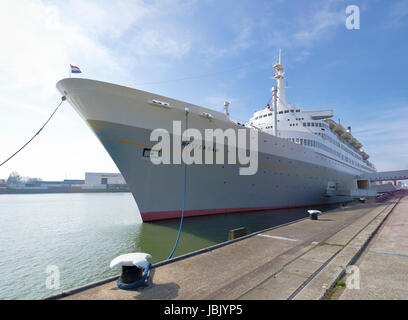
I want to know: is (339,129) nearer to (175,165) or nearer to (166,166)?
(175,165)

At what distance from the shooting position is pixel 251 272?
4137mm

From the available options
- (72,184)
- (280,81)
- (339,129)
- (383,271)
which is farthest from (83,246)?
(72,184)

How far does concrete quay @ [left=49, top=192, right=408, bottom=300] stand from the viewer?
10.7 ft

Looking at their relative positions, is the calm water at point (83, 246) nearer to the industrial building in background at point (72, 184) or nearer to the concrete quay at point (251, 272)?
the concrete quay at point (251, 272)

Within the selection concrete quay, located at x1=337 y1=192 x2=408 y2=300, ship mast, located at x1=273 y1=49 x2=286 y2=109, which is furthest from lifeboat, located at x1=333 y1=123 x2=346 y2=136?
concrete quay, located at x1=337 y1=192 x2=408 y2=300

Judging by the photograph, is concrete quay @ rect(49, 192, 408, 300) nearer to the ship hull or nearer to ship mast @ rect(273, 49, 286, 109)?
the ship hull

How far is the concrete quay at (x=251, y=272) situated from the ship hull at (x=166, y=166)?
6.20 metres

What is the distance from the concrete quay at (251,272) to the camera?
325cm

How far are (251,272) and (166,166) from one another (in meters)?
7.80

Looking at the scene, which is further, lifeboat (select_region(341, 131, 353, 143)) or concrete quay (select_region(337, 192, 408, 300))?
A: lifeboat (select_region(341, 131, 353, 143))

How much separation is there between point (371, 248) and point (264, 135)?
9.81 metres

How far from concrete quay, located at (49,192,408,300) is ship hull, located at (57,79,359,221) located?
6.20m

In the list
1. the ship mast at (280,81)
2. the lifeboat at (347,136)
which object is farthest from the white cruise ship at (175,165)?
the lifeboat at (347,136)
